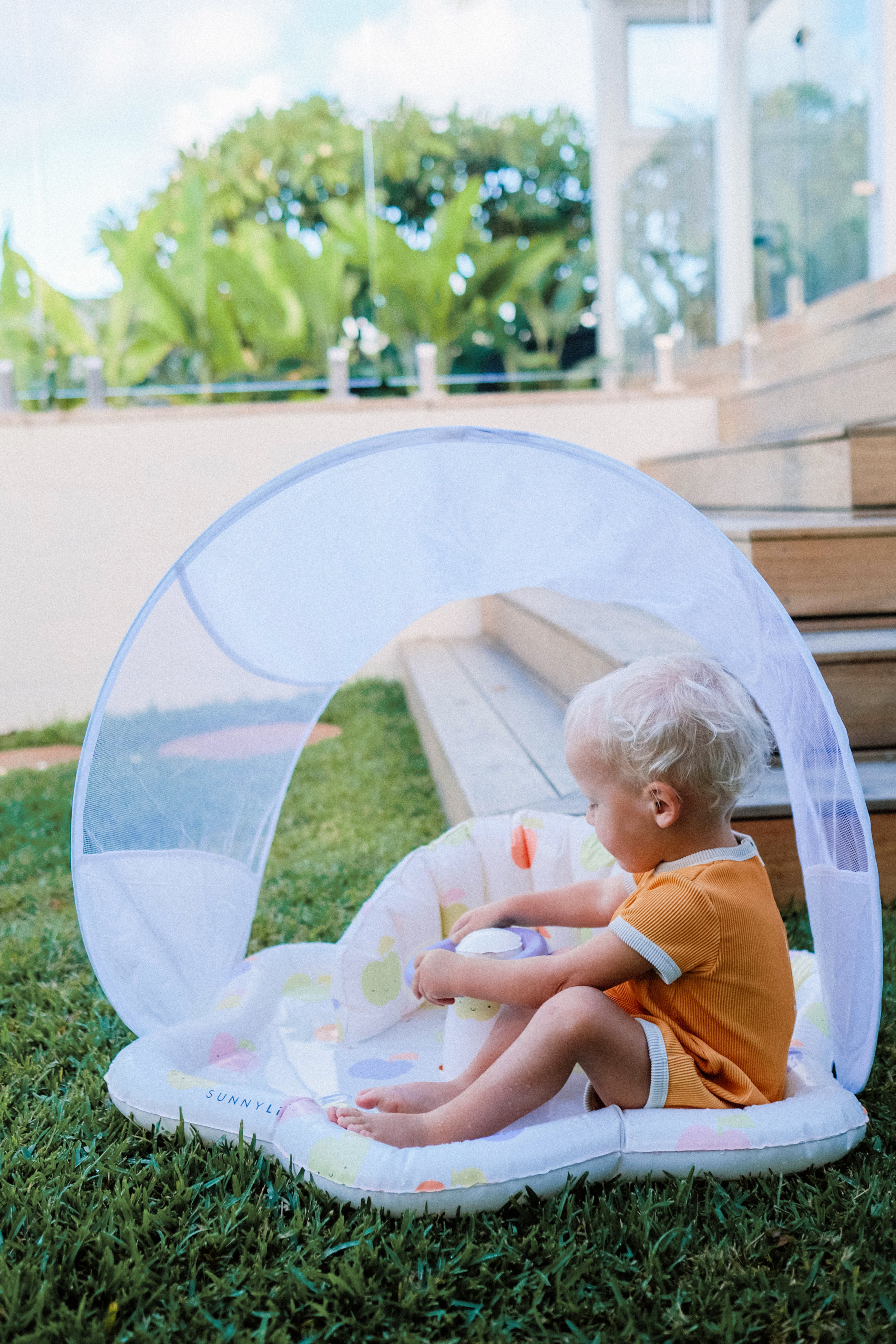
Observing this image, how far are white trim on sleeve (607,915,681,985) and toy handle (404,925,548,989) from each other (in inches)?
6.5

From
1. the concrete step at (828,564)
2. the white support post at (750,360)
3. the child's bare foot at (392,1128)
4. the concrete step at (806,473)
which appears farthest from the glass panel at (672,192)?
the child's bare foot at (392,1128)

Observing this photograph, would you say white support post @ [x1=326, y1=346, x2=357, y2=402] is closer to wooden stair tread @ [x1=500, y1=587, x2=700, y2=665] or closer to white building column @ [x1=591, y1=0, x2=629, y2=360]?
white building column @ [x1=591, y1=0, x2=629, y2=360]

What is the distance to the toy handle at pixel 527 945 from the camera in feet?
5.33

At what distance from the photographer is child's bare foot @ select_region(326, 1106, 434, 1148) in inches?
56.4

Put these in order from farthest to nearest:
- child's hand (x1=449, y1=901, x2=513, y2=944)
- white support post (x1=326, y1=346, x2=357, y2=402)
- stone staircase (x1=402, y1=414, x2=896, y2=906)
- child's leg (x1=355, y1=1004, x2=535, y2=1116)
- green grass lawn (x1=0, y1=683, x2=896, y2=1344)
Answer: white support post (x1=326, y1=346, x2=357, y2=402), stone staircase (x1=402, y1=414, x2=896, y2=906), child's hand (x1=449, y1=901, x2=513, y2=944), child's leg (x1=355, y1=1004, x2=535, y2=1116), green grass lawn (x1=0, y1=683, x2=896, y2=1344)

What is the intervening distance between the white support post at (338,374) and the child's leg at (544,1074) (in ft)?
16.0

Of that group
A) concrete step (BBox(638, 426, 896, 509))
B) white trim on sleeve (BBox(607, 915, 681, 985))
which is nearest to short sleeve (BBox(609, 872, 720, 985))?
white trim on sleeve (BBox(607, 915, 681, 985))

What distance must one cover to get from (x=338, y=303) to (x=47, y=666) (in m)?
2.50

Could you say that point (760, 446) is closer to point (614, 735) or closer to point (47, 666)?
point (614, 735)

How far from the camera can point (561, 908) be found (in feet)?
6.04

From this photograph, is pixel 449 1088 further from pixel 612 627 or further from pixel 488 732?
pixel 612 627

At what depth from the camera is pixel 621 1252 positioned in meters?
1.26

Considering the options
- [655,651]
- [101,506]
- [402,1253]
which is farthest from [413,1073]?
→ [101,506]

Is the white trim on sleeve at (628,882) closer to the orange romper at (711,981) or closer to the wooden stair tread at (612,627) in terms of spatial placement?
the orange romper at (711,981)
